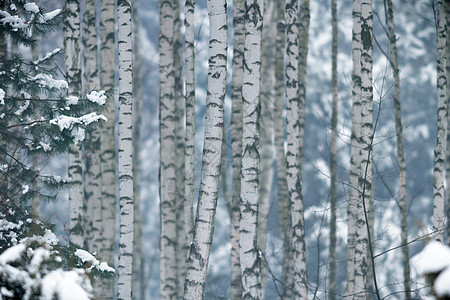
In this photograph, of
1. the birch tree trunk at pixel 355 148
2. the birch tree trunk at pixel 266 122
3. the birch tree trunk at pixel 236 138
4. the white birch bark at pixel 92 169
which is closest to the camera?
the birch tree trunk at pixel 355 148

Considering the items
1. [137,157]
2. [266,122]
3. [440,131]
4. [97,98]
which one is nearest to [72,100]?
[97,98]

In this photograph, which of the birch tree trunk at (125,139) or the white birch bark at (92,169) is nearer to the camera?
the birch tree trunk at (125,139)

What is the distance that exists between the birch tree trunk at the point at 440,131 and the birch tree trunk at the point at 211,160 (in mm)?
4413

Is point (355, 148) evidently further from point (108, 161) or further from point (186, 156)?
point (108, 161)

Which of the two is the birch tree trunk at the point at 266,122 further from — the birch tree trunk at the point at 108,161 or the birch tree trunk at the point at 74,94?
the birch tree trunk at the point at 74,94

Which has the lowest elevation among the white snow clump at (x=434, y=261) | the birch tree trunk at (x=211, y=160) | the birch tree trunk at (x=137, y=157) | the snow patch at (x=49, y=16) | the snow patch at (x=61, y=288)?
the snow patch at (x=61, y=288)

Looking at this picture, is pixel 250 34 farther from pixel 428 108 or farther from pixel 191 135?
pixel 428 108

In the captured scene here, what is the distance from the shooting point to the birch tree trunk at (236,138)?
9.36 meters

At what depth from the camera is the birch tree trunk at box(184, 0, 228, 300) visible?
6047 mm

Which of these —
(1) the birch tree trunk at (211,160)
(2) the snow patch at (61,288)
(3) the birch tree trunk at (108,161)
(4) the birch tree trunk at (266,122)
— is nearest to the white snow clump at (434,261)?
(2) the snow patch at (61,288)

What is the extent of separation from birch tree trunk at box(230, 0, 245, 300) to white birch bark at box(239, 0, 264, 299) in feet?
9.07

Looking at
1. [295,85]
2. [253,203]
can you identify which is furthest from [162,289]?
[295,85]

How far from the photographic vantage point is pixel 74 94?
8031 mm

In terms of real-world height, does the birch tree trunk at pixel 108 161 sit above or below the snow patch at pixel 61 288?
above
